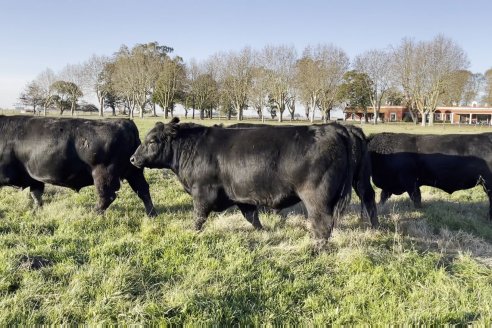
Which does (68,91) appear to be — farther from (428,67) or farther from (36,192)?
(36,192)

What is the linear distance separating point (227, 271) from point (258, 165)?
1.58 metres

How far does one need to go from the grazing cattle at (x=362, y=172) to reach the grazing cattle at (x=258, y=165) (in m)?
0.27

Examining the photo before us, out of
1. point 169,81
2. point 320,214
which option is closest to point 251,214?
point 320,214

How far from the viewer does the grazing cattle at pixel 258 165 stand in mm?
4883

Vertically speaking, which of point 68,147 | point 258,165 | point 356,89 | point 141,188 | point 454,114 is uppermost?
point 356,89

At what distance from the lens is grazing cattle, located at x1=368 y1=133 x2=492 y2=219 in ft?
24.1

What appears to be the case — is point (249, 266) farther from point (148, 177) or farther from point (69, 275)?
point (148, 177)

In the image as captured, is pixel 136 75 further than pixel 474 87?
No

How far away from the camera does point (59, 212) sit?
19.5ft

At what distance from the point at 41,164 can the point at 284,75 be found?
52081 mm

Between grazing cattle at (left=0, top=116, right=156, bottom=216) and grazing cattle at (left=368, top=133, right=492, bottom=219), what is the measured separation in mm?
4427

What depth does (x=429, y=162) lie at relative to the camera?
24.5 ft

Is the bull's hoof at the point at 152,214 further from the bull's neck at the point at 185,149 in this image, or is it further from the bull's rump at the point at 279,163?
the bull's rump at the point at 279,163

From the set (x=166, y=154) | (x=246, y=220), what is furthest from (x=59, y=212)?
(x=246, y=220)
